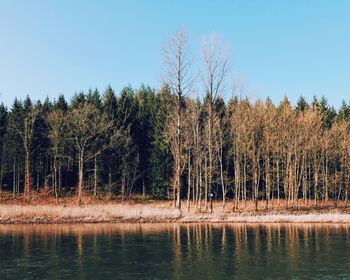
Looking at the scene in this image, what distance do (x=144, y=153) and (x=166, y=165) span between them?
7.22m

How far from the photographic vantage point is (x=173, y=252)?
2059 cm

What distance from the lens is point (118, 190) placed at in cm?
7281

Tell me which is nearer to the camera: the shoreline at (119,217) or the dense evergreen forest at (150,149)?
the shoreline at (119,217)

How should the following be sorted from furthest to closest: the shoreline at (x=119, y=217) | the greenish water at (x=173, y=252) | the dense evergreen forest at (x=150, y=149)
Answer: the dense evergreen forest at (x=150, y=149)
the shoreline at (x=119, y=217)
the greenish water at (x=173, y=252)

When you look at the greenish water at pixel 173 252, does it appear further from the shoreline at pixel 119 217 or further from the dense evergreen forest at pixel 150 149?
the dense evergreen forest at pixel 150 149

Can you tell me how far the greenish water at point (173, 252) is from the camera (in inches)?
616

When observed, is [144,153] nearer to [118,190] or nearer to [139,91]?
[118,190]

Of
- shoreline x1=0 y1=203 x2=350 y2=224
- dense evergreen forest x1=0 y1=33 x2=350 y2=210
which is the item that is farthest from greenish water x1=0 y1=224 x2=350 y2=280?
dense evergreen forest x1=0 y1=33 x2=350 y2=210

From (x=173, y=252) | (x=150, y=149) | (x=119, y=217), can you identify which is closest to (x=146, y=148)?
(x=150, y=149)

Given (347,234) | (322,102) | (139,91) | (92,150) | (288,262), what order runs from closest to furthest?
(288,262) → (347,234) → (92,150) → (322,102) → (139,91)

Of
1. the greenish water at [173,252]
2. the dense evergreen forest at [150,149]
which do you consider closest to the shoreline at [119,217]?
the greenish water at [173,252]

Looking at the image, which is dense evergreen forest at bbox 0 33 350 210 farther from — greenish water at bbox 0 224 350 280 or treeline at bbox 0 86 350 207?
greenish water at bbox 0 224 350 280

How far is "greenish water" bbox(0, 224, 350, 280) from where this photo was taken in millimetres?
15656

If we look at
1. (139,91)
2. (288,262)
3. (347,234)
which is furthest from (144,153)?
(288,262)
